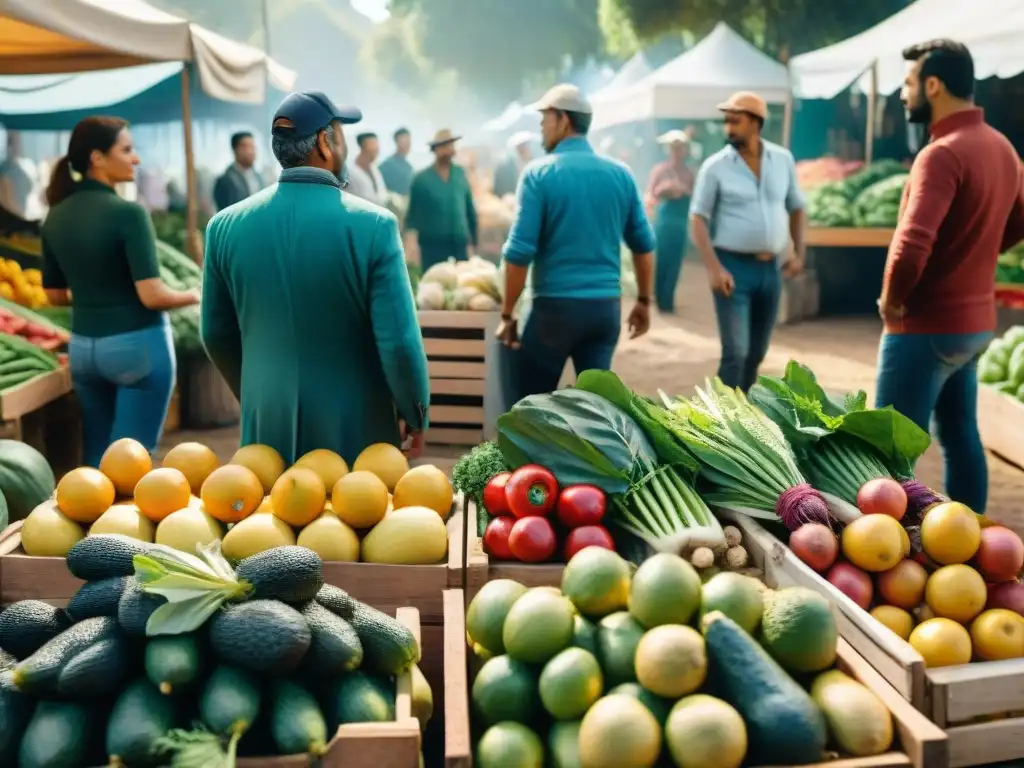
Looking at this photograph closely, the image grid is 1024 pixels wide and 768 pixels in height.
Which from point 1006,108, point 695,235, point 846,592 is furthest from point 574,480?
point 1006,108

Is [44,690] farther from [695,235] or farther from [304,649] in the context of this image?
[695,235]

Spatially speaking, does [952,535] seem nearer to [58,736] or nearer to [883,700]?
[883,700]

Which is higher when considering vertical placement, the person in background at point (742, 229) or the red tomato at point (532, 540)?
the person in background at point (742, 229)

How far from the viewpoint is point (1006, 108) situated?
49.0ft

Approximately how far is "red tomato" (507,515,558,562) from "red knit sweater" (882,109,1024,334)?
221 centimetres

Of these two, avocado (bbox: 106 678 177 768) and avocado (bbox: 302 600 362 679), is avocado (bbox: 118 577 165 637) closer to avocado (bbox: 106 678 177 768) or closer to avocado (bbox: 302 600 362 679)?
avocado (bbox: 106 678 177 768)

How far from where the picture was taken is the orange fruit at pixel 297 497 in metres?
2.55

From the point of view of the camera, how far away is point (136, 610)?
6.47 feet

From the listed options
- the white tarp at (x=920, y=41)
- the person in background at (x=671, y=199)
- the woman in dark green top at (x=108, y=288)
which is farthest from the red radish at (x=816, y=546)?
the person in background at (x=671, y=199)

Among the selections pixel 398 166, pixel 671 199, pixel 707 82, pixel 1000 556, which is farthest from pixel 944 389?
pixel 707 82

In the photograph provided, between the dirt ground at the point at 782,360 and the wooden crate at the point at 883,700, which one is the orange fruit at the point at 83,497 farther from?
the dirt ground at the point at 782,360

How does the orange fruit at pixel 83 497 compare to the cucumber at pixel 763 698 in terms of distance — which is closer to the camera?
the cucumber at pixel 763 698

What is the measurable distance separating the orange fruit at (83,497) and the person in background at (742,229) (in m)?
4.22

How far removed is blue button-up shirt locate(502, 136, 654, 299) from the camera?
17.3 feet
